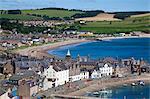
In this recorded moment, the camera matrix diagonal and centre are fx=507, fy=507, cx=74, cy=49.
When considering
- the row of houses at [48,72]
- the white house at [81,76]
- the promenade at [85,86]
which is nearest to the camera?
the row of houses at [48,72]

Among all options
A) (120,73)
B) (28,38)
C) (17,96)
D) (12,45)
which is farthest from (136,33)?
(17,96)

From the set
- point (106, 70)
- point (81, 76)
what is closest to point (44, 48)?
point (106, 70)

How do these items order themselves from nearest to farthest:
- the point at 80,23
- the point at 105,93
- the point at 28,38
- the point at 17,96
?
the point at 17,96
the point at 105,93
the point at 28,38
the point at 80,23

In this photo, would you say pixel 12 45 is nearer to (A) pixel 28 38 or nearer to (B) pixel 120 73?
(A) pixel 28 38

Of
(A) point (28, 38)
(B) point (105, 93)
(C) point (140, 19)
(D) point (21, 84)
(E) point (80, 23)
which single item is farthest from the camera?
(E) point (80, 23)

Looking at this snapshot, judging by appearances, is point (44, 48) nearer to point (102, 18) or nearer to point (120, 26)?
point (120, 26)

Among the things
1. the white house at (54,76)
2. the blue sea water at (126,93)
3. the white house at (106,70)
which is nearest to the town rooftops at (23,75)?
the white house at (54,76)

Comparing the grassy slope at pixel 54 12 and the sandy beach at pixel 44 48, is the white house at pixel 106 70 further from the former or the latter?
the grassy slope at pixel 54 12
